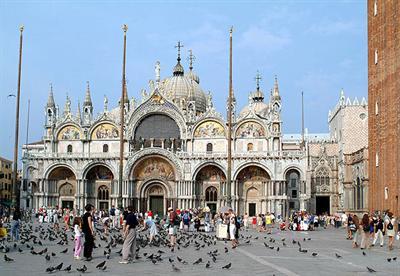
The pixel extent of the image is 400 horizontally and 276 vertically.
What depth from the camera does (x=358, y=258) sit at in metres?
20.7

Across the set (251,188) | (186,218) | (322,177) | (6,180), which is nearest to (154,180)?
Result: (251,188)

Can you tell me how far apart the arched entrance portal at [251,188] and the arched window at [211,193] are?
2374 mm

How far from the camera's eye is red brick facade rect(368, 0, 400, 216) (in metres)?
38.3

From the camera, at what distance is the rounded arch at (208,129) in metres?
60.3

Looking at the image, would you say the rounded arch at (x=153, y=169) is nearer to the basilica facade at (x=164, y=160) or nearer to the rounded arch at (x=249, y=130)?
the basilica facade at (x=164, y=160)

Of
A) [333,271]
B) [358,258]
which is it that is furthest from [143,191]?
[333,271]

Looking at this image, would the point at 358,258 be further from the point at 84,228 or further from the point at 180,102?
the point at 180,102

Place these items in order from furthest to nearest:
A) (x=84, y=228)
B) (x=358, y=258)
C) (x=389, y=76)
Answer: (x=389, y=76) → (x=358, y=258) → (x=84, y=228)

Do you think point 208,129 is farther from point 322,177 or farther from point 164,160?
point 322,177

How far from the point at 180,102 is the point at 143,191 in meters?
10.0

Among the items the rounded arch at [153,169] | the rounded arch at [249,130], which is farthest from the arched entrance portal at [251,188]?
the rounded arch at [153,169]

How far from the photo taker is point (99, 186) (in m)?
62.3

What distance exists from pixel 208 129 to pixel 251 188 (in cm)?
710

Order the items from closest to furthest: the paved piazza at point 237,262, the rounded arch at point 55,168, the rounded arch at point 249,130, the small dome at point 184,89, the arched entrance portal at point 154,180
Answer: the paved piazza at point 237,262 → the rounded arch at point 249,130 → the arched entrance portal at point 154,180 → the rounded arch at point 55,168 → the small dome at point 184,89
